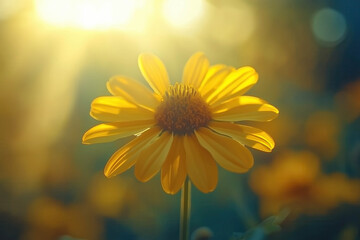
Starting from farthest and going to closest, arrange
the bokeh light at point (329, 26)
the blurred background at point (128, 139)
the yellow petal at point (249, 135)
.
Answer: the bokeh light at point (329, 26) → the blurred background at point (128, 139) → the yellow petal at point (249, 135)

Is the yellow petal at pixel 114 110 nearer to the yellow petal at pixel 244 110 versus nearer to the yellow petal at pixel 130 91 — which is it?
the yellow petal at pixel 130 91

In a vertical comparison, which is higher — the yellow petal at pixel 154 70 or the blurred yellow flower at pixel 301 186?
the yellow petal at pixel 154 70

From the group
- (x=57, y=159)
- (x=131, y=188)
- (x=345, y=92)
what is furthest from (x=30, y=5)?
(x=345, y=92)

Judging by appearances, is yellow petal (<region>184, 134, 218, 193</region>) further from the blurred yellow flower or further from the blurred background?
the blurred yellow flower

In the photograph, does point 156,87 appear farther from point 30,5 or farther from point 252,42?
point 252,42

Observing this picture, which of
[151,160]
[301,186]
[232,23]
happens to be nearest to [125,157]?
[151,160]

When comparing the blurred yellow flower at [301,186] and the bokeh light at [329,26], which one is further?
the bokeh light at [329,26]

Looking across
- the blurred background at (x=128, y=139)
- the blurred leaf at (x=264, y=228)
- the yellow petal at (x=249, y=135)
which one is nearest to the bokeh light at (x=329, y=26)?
the blurred background at (x=128, y=139)

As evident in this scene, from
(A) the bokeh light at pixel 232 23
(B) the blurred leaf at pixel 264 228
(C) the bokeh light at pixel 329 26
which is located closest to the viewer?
(B) the blurred leaf at pixel 264 228

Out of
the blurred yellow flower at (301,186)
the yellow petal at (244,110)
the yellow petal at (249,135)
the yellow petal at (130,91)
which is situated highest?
the yellow petal at (130,91)

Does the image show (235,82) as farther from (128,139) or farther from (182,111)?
(128,139)

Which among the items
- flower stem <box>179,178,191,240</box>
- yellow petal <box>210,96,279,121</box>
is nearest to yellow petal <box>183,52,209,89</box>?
yellow petal <box>210,96,279,121</box>
